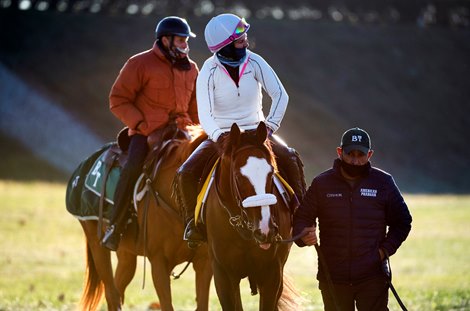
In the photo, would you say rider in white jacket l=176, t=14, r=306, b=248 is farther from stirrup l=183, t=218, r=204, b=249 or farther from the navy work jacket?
the navy work jacket

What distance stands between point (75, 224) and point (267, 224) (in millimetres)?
22494

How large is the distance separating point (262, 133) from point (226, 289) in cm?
142

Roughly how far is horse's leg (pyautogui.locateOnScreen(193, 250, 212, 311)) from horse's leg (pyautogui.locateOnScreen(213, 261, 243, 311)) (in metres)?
1.79

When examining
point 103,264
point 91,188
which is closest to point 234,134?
point 91,188

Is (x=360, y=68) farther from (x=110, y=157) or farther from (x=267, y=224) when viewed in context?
(x=267, y=224)

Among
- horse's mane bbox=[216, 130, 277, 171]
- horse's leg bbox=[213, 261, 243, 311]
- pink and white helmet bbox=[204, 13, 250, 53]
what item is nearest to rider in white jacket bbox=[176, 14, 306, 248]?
pink and white helmet bbox=[204, 13, 250, 53]

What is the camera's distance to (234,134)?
Result: 26.5 ft

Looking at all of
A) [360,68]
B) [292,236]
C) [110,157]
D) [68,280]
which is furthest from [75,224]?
[360,68]

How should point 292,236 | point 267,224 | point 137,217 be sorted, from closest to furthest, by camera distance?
point 267,224, point 292,236, point 137,217

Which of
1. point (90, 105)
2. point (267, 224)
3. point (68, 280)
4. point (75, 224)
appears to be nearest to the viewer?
point (267, 224)

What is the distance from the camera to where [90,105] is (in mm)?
49312

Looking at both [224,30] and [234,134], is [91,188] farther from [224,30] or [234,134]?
[234,134]

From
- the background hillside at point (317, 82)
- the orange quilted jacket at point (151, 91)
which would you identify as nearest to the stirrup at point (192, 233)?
the orange quilted jacket at point (151, 91)

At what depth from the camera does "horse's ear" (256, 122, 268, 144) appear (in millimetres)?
8125
